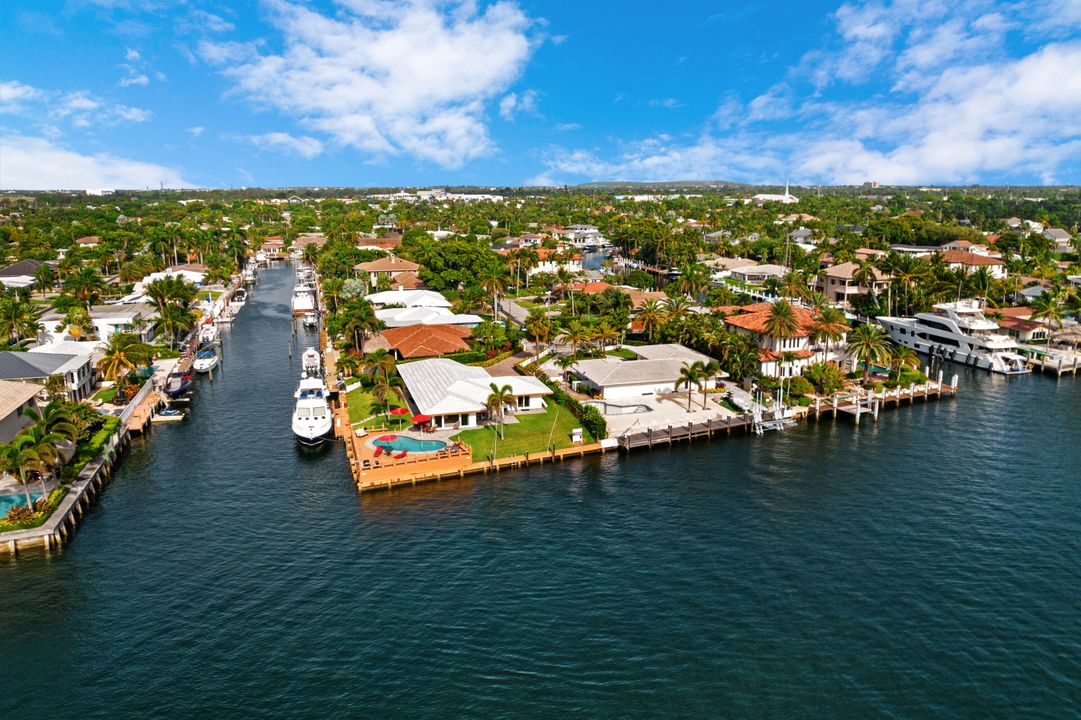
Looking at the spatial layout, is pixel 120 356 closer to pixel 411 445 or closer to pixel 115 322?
pixel 115 322

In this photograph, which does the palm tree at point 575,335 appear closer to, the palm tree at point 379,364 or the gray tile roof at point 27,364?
the palm tree at point 379,364

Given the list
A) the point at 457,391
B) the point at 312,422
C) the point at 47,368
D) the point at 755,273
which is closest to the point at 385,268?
the point at 755,273

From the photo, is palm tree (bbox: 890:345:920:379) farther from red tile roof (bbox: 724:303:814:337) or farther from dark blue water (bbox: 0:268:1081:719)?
dark blue water (bbox: 0:268:1081:719)

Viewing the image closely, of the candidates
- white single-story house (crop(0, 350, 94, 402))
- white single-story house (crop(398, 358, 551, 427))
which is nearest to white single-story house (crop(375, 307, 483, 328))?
white single-story house (crop(398, 358, 551, 427))

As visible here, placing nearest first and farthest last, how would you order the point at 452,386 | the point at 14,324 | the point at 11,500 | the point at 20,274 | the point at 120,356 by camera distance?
the point at 11,500
the point at 452,386
the point at 120,356
the point at 14,324
the point at 20,274

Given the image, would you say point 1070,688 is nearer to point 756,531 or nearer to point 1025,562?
point 1025,562
